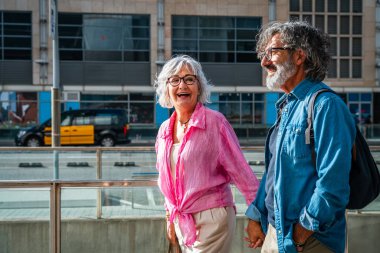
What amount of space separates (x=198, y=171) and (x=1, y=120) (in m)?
30.8

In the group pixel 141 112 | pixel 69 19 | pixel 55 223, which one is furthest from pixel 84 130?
pixel 55 223

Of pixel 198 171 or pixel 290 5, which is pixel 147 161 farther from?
pixel 290 5

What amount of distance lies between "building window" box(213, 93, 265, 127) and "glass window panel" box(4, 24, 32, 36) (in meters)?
12.6

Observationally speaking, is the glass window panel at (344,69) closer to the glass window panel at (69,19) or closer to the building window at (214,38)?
the building window at (214,38)

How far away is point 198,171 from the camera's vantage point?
111 inches

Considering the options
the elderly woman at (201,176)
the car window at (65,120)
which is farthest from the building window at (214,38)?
the elderly woman at (201,176)

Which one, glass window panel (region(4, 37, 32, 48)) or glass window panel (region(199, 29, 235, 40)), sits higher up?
glass window panel (region(199, 29, 235, 40))

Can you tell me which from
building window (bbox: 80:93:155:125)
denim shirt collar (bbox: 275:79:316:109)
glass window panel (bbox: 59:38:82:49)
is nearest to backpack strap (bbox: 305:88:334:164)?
denim shirt collar (bbox: 275:79:316:109)

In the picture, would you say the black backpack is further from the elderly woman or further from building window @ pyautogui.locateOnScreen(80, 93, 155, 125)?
building window @ pyautogui.locateOnScreen(80, 93, 155, 125)

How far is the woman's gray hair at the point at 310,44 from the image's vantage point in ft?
7.60

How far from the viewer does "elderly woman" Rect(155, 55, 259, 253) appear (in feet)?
9.25

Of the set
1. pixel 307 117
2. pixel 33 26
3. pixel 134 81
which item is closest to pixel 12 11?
pixel 33 26

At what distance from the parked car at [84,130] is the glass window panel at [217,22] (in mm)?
11128

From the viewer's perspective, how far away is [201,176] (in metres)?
2.81
